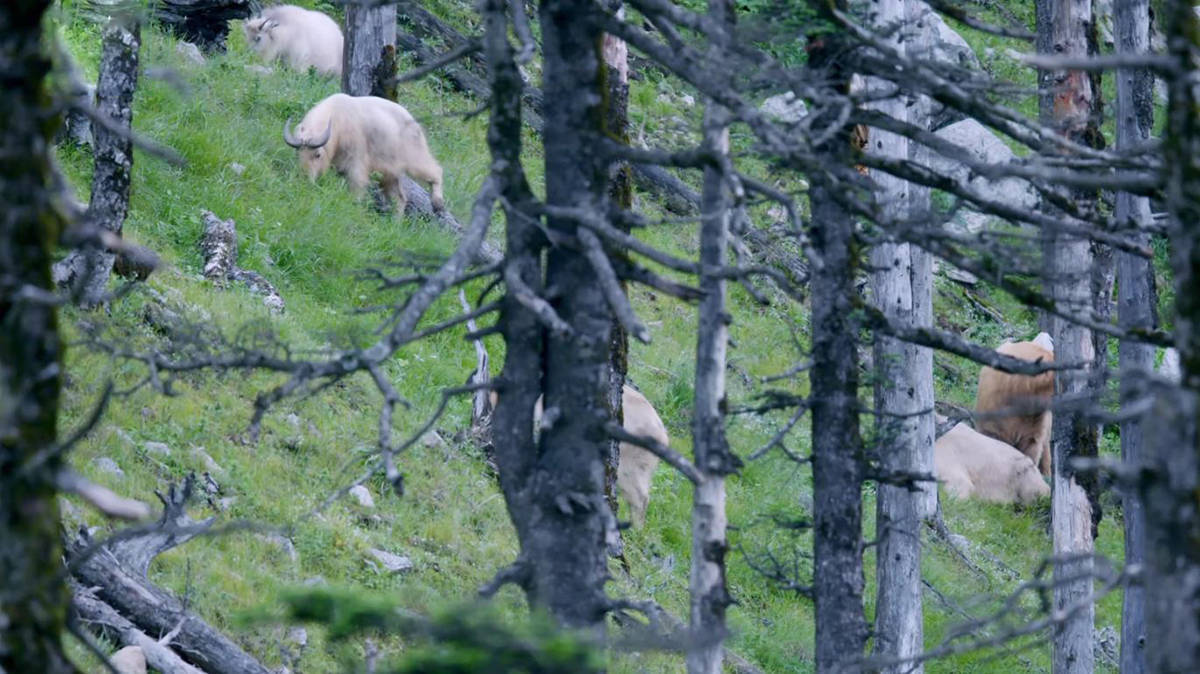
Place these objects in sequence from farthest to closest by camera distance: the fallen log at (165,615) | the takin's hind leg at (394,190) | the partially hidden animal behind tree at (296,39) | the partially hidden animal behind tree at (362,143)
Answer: the partially hidden animal behind tree at (296,39) < the takin's hind leg at (394,190) < the partially hidden animal behind tree at (362,143) < the fallen log at (165,615)

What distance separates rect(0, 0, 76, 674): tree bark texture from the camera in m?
3.83

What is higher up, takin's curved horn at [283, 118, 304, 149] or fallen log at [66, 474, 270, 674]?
takin's curved horn at [283, 118, 304, 149]

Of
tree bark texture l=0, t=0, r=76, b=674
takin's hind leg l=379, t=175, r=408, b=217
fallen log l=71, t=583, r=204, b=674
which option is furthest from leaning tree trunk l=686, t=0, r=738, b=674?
A: takin's hind leg l=379, t=175, r=408, b=217

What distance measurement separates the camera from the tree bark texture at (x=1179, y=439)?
3.89m

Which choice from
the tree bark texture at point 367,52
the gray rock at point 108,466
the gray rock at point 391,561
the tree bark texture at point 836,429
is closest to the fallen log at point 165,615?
the gray rock at point 108,466

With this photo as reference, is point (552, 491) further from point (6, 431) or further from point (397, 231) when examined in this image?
point (397, 231)

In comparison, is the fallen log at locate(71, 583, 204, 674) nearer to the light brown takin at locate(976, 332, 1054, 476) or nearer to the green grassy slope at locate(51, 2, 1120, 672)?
the green grassy slope at locate(51, 2, 1120, 672)

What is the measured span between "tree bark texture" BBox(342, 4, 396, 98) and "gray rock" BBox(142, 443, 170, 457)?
26.6 feet

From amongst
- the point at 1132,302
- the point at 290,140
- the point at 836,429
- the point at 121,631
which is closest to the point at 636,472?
the point at 1132,302

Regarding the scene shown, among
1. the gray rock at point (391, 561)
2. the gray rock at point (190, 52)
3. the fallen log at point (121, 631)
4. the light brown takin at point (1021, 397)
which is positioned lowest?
the fallen log at point (121, 631)

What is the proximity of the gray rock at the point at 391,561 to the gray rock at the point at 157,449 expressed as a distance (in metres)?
1.67

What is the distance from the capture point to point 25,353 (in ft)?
Result: 12.7

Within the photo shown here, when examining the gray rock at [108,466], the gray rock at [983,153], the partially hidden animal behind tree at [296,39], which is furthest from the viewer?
the gray rock at [983,153]

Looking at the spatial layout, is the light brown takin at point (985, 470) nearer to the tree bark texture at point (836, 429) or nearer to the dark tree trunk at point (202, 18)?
the tree bark texture at point (836, 429)
